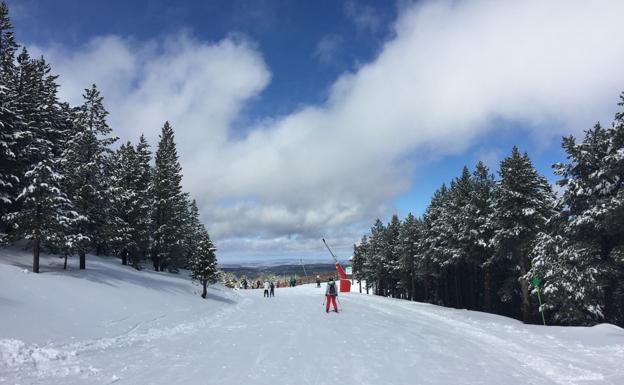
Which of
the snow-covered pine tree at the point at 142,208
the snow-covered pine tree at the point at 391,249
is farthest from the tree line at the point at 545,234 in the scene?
the snow-covered pine tree at the point at 142,208

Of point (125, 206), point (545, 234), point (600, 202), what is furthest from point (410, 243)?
point (125, 206)

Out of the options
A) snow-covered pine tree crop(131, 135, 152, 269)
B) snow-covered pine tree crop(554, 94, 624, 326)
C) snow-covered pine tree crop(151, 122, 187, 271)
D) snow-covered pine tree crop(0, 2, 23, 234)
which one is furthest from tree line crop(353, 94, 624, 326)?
snow-covered pine tree crop(0, 2, 23, 234)

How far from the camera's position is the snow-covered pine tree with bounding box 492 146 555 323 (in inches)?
1137

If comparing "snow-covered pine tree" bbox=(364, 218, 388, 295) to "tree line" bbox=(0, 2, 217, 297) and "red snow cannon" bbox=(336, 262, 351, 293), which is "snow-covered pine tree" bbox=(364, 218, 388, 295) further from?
"tree line" bbox=(0, 2, 217, 297)

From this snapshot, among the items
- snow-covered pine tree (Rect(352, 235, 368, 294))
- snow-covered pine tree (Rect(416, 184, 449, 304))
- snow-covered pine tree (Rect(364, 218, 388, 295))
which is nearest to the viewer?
snow-covered pine tree (Rect(416, 184, 449, 304))

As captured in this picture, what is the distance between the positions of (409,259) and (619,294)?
2870cm

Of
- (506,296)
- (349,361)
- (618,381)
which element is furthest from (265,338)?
(506,296)

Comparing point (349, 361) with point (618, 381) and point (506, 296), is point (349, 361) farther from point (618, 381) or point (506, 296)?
point (506, 296)

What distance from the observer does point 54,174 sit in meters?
21.2

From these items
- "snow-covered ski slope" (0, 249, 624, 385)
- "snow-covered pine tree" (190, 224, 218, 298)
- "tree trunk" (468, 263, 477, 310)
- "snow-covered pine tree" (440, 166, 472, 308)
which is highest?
"snow-covered pine tree" (440, 166, 472, 308)

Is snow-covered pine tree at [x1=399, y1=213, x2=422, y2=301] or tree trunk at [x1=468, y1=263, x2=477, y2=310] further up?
snow-covered pine tree at [x1=399, y1=213, x2=422, y2=301]

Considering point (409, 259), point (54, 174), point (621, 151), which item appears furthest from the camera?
point (409, 259)

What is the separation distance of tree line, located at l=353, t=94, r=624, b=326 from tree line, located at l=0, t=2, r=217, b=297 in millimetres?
23307

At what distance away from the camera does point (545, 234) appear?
2617 cm
